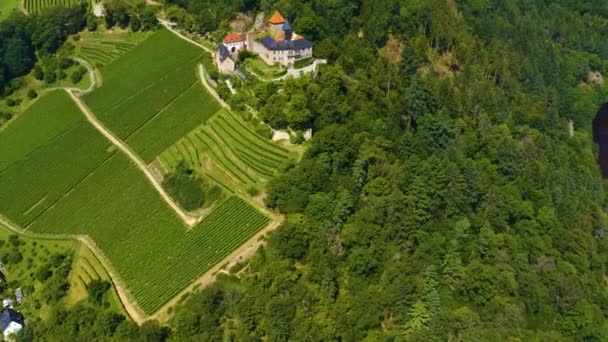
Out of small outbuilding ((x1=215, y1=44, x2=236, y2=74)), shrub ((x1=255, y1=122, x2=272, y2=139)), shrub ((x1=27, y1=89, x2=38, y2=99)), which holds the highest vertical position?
small outbuilding ((x1=215, y1=44, x2=236, y2=74))

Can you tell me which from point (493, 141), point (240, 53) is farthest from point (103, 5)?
point (493, 141)

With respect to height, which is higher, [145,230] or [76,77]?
[145,230]

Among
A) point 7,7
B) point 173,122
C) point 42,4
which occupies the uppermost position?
point 173,122

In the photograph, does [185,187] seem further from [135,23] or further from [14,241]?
[135,23]

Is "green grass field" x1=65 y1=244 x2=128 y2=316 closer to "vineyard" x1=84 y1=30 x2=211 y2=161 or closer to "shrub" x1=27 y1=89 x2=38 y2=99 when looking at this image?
"vineyard" x1=84 y1=30 x2=211 y2=161

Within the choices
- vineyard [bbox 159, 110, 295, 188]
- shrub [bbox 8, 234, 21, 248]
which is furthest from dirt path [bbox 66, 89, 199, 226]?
shrub [bbox 8, 234, 21, 248]

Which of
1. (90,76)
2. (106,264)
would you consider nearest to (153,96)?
(90,76)
